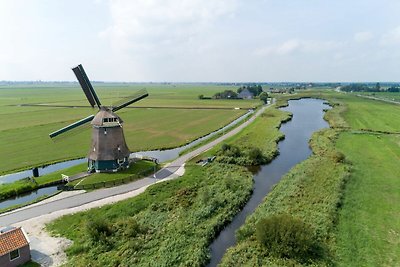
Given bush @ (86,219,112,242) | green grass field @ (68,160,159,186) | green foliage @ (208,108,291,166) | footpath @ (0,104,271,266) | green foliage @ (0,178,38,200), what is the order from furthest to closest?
1. green foliage @ (208,108,291,166)
2. green grass field @ (68,160,159,186)
3. green foliage @ (0,178,38,200)
4. bush @ (86,219,112,242)
5. footpath @ (0,104,271,266)

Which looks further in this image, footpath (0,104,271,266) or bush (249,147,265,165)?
bush (249,147,265,165)

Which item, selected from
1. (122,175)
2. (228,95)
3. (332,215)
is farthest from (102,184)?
(228,95)

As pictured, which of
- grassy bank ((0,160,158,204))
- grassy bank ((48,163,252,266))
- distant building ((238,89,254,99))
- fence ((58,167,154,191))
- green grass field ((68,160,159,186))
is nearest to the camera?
grassy bank ((48,163,252,266))

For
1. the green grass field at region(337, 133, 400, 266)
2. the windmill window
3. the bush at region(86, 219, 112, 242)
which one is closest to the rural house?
the windmill window

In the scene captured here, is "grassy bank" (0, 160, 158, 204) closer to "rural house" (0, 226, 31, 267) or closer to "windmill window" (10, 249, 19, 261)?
"rural house" (0, 226, 31, 267)

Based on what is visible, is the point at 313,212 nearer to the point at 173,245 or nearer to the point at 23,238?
the point at 173,245

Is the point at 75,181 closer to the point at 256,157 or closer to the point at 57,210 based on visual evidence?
the point at 57,210

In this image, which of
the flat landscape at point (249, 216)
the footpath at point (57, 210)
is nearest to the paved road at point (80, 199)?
the footpath at point (57, 210)

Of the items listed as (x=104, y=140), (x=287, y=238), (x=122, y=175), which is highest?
(x=104, y=140)
